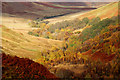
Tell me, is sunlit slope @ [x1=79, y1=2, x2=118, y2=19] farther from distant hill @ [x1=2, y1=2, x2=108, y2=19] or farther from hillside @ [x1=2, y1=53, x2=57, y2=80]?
hillside @ [x1=2, y1=53, x2=57, y2=80]

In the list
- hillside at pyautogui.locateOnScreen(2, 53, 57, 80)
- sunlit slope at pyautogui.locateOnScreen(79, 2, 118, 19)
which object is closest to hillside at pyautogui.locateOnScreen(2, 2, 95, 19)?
sunlit slope at pyautogui.locateOnScreen(79, 2, 118, 19)

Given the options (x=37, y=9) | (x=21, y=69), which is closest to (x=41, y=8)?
(x=37, y=9)

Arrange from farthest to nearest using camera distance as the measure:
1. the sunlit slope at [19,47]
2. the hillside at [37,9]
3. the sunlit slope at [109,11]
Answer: the hillside at [37,9] → the sunlit slope at [109,11] → the sunlit slope at [19,47]

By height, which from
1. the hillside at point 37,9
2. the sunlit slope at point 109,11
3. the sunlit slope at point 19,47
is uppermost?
the hillside at point 37,9

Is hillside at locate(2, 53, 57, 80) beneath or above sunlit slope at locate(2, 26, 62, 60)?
beneath

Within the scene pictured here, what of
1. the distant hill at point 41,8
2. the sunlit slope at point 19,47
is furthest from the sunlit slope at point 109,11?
the distant hill at point 41,8

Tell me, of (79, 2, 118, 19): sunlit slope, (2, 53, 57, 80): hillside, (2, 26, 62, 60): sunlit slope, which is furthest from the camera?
(79, 2, 118, 19): sunlit slope

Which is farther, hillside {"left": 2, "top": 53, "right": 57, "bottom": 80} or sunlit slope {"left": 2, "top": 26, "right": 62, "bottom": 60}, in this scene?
sunlit slope {"left": 2, "top": 26, "right": 62, "bottom": 60}

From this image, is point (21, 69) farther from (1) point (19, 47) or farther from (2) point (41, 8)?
(2) point (41, 8)

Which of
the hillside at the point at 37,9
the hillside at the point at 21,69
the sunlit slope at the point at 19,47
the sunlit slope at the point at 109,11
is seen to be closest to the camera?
the hillside at the point at 21,69

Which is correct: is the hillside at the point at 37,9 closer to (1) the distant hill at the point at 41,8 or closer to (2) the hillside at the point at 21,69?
(1) the distant hill at the point at 41,8

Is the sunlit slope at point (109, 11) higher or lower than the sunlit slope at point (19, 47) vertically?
higher
